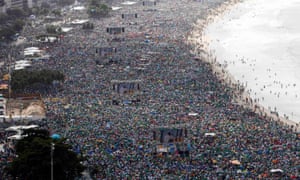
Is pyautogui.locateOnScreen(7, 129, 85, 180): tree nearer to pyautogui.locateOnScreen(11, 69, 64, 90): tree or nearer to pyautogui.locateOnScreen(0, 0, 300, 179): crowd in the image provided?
pyautogui.locateOnScreen(0, 0, 300, 179): crowd

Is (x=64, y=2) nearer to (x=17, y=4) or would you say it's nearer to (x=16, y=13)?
(x=17, y=4)

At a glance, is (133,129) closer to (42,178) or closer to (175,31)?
(42,178)

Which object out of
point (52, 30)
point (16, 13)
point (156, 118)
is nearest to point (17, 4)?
point (16, 13)

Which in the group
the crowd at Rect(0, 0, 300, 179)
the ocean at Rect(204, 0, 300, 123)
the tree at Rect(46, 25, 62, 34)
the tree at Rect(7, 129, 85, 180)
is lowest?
the ocean at Rect(204, 0, 300, 123)

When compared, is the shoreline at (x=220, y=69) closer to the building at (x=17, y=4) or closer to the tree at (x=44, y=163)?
the tree at (x=44, y=163)

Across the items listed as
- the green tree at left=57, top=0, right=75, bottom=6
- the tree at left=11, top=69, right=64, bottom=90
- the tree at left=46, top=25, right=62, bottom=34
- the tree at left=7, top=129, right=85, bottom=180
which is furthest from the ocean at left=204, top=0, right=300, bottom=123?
the green tree at left=57, top=0, right=75, bottom=6

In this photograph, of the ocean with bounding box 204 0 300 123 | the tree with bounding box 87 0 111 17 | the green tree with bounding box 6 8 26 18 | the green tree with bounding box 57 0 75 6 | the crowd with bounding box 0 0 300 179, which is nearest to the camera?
the crowd with bounding box 0 0 300 179
